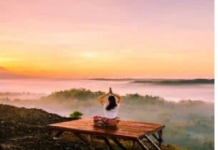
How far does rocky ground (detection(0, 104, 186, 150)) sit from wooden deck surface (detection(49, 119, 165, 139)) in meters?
0.19

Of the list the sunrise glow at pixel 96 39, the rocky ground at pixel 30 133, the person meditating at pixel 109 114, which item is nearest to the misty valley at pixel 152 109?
the rocky ground at pixel 30 133

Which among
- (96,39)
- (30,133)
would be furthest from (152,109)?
(30,133)

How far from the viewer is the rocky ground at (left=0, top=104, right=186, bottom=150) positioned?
11.6 ft

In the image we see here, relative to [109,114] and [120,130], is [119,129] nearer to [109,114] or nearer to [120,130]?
[120,130]

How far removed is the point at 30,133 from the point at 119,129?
3.90 feet

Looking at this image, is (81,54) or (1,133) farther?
(81,54)

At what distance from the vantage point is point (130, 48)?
15.9 feet

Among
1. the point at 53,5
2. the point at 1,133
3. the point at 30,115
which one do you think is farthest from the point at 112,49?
the point at 1,133

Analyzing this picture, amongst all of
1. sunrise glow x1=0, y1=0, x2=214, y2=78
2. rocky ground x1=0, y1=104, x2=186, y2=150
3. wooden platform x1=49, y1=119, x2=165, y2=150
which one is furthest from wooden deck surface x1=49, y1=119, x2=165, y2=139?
sunrise glow x1=0, y1=0, x2=214, y2=78

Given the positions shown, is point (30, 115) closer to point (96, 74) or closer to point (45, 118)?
point (45, 118)

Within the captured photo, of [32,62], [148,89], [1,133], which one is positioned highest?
[32,62]

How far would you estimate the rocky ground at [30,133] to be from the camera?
3.54 metres

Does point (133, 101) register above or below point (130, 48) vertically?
below

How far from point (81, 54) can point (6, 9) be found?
1135 mm
